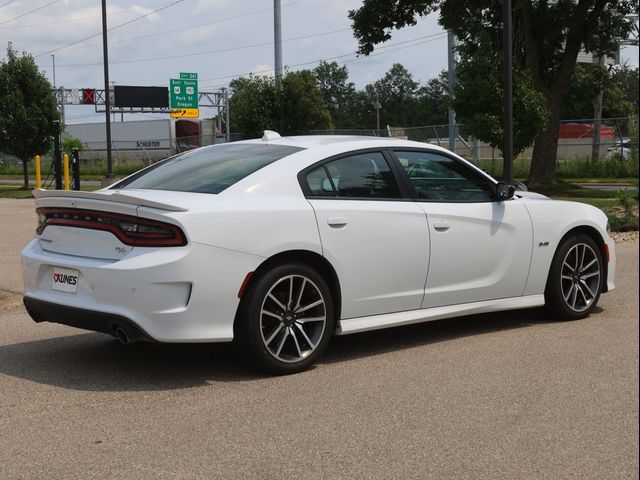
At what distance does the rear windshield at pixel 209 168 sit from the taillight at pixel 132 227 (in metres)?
0.54

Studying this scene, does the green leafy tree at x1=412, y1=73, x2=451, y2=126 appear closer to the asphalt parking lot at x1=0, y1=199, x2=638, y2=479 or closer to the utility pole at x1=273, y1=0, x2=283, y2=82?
the utility pole at x1=273, y1=0, x2=283, y2=82

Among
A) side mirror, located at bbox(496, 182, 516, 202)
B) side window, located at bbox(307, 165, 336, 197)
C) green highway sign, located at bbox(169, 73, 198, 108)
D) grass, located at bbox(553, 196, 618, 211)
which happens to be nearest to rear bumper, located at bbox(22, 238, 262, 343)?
side window, located at bbox(307, 165, 336, 197)

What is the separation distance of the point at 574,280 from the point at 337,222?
241 cm

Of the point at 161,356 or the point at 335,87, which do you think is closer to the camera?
the point at 161,356

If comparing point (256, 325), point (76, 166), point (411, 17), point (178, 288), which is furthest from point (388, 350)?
point (411, 17)

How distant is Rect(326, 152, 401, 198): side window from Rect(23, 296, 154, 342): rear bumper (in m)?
1.70

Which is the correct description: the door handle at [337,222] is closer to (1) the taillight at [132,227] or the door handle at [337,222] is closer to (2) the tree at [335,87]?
(1) the taillight at [132,227]

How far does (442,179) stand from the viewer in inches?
254

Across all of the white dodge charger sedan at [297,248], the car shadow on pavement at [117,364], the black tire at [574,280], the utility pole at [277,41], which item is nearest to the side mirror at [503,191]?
the white dodge charger sedan at [297,248]

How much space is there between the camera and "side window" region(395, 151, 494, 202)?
6305 mm

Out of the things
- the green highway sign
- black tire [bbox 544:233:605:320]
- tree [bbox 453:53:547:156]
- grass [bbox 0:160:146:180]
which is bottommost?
grass [bbox 0:160:146:180]

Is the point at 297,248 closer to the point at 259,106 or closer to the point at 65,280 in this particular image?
the point at 65,280

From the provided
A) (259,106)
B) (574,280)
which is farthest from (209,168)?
(259,106)

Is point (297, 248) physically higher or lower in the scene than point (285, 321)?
higher
